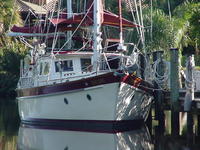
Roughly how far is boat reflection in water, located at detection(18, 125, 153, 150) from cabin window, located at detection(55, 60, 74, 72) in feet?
11.0

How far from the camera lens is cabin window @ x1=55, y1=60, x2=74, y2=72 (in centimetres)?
2809

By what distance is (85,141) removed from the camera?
23.4 meters

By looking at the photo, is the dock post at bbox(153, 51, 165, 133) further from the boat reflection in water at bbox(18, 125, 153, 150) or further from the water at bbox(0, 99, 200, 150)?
the boat reflection in water at bbox(18, 125, 153, 150)

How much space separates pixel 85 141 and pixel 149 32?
20841 millimetres

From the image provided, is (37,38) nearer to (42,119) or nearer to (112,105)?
(42,119)

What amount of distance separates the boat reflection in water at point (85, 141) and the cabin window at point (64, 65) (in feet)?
11.0

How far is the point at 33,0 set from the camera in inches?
2734

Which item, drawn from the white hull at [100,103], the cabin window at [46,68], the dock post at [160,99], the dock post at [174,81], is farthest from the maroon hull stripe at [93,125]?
the cabin window at [46,68]

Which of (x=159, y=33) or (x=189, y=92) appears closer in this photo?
(x=189, y=92)

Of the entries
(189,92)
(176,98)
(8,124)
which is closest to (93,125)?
(176,98)

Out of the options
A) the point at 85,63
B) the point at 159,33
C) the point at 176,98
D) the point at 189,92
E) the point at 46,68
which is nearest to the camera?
the point at 189,92

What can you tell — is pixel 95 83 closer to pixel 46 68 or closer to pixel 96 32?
pixel 96 32

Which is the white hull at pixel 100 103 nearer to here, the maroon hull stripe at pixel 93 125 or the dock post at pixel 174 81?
the maroon hull stripe at pixel 93 125

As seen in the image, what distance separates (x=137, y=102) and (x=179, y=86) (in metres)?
2.19
